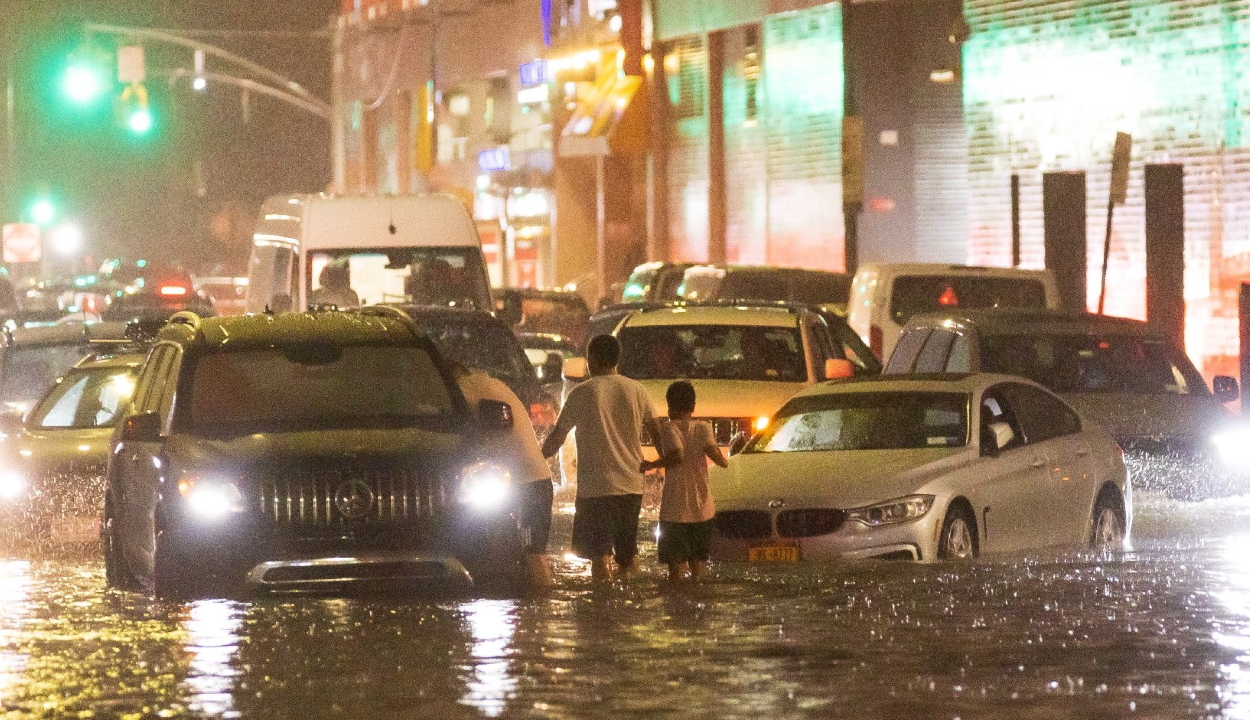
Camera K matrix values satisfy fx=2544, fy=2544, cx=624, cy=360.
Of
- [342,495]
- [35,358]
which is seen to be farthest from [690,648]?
[35,358]

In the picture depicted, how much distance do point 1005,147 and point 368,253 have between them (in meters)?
13.8

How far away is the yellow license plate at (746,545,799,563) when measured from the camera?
14.5m

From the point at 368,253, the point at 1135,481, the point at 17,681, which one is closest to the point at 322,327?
the point at 17,681

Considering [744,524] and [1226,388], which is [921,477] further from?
[1226,388]

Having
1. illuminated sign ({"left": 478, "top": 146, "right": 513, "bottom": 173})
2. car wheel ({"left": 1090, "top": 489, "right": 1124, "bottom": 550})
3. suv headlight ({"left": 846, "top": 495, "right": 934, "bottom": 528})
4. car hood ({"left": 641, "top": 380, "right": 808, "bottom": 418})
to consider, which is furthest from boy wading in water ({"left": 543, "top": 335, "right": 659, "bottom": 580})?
illuminated sign ({"left": 478, "top": 146, "right": 513, "bottom": 173})

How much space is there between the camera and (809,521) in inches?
573

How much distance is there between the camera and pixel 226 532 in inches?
481

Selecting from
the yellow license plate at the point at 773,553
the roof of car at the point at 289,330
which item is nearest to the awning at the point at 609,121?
the yellow license plate at the point at 773,553

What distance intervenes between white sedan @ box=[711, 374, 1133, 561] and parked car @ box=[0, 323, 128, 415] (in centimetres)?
790

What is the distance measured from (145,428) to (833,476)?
4088mm

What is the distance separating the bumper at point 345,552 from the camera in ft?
40.1

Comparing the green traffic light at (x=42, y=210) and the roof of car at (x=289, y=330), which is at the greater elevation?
the green traffic light at (x=42, y=210)

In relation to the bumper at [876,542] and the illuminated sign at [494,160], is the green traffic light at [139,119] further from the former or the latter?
the bumper at [876,542]

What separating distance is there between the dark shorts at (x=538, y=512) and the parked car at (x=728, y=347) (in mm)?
5479
